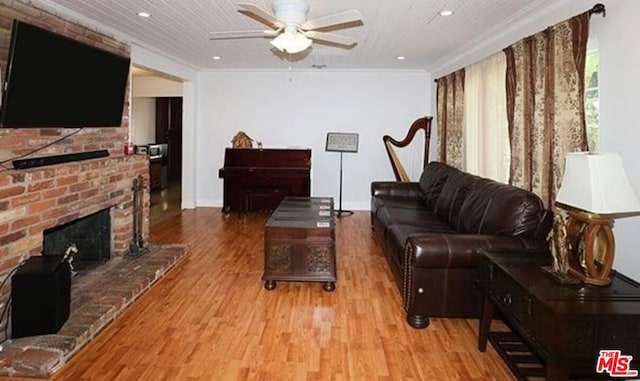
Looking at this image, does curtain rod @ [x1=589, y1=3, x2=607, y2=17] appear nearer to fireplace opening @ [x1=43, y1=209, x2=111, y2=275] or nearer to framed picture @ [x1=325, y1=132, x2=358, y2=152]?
fireplace opening @ [x1=43, y1=209, x2=111, y2=275]

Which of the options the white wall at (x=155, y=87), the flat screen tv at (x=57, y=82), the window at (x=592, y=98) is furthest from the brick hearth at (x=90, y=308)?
the white wall at (x=155, y=87)

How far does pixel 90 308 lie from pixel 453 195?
129 inches

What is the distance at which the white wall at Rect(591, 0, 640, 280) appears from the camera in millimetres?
2402

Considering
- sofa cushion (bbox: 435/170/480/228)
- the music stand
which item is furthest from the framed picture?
sofa cushion (bbox: 435/170/480/228)

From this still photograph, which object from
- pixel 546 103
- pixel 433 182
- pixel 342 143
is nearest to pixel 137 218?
pixel 433 182

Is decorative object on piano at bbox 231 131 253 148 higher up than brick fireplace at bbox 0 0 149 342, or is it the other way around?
decorative object on piano at bbox 231 131 253 148

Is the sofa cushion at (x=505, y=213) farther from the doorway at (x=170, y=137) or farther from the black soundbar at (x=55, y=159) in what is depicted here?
the doorway at (x=170, y=137)

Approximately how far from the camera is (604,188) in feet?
6.36

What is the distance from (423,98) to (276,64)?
8.04 feet

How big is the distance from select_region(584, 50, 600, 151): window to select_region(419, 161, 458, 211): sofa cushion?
1886 millimetres

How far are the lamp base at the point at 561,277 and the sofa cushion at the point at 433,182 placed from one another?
2.64 metres

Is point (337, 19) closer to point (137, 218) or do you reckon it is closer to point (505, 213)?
point (505, 213)

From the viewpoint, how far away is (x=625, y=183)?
6.45 ft

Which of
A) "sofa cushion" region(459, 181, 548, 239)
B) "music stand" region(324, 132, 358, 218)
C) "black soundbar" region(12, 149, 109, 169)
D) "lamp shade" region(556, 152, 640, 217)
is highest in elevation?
"music stand" region(324, 132, 358, 218)
